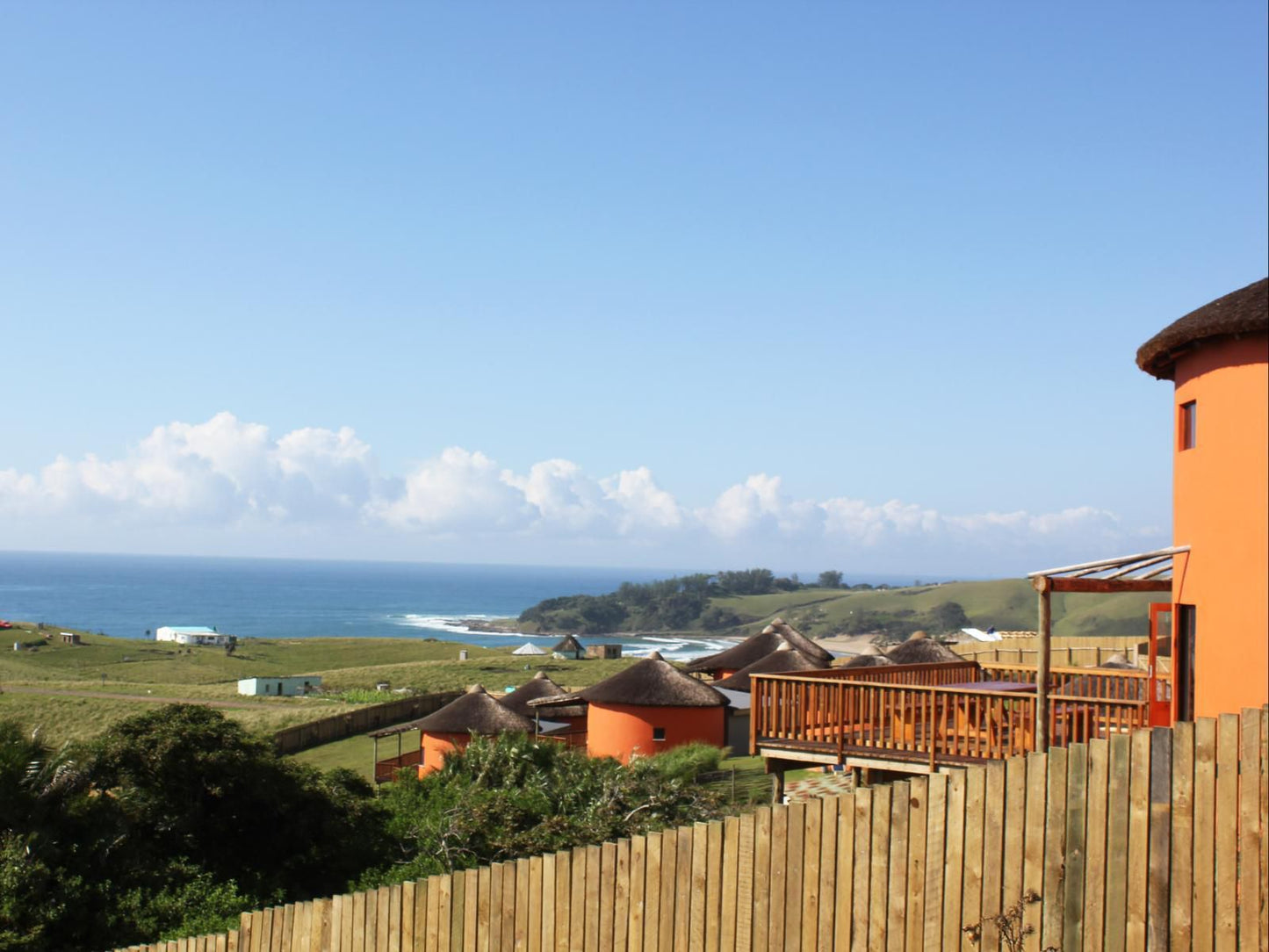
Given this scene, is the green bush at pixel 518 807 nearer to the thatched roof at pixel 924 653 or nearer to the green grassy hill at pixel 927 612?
the thatched roof at pixel 924 653

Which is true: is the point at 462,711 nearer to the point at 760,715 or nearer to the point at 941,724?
the point at 760,715

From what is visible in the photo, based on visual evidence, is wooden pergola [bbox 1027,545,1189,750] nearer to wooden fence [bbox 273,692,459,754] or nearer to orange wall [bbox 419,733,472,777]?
orange wall [bbox 419,733,472,777]

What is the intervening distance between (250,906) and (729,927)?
290 inches

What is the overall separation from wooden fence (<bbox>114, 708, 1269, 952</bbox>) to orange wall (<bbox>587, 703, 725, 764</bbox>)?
52.9ft

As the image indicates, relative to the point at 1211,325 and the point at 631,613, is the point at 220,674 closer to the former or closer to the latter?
the point at 1211,325

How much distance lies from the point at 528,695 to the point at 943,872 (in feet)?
73.9

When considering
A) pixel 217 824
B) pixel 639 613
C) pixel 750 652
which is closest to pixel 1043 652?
pixel 217 824

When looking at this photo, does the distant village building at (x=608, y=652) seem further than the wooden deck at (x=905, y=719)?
Yes

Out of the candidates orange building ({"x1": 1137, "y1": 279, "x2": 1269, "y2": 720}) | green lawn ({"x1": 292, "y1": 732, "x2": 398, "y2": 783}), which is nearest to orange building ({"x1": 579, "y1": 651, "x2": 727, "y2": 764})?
green lawn ({"x1": 292, "y1": 732, "x2": 398, "y2": 783})

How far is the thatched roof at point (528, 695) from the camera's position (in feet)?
90.6

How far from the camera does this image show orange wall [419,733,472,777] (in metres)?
25.1

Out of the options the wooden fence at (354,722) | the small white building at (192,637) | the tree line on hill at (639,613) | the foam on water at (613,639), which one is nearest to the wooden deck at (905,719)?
the wooden fence at (354,722)

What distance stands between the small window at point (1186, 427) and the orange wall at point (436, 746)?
18.4 meters

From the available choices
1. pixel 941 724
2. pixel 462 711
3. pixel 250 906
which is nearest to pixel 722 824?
pixel 941 724
